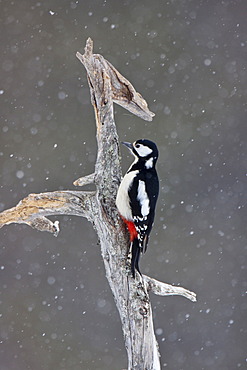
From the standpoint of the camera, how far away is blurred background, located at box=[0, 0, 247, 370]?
394cm

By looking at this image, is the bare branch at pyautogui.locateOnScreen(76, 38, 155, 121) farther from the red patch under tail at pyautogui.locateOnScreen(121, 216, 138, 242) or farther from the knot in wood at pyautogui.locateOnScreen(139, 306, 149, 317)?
the knot in wood at pyautogui.locateOnScreen(139, 306, 149, 317)

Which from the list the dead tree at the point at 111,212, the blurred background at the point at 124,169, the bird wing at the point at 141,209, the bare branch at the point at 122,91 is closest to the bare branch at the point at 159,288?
the dead tree at the point at 111,212

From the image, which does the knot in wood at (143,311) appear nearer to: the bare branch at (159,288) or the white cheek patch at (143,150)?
the bare branch at (159,288)

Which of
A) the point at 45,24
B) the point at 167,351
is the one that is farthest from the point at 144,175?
the point at 167,351

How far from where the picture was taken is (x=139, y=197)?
1.86 metres

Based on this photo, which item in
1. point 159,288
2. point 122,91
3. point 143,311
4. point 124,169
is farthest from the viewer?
point 124,169

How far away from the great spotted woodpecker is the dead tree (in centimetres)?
5

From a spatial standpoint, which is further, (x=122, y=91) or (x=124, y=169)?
(x=124, y=169)

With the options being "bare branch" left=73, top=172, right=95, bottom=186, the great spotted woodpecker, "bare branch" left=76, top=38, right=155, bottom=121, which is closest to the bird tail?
the great spotted woodpecker

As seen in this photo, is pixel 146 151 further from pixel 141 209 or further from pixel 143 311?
pixel 143 311

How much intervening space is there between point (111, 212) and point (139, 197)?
0.37ft

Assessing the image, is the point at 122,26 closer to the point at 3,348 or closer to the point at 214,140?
the point at 214,140

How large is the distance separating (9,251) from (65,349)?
0.87 m

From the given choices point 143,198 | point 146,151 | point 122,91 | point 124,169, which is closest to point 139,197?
point 143,198
